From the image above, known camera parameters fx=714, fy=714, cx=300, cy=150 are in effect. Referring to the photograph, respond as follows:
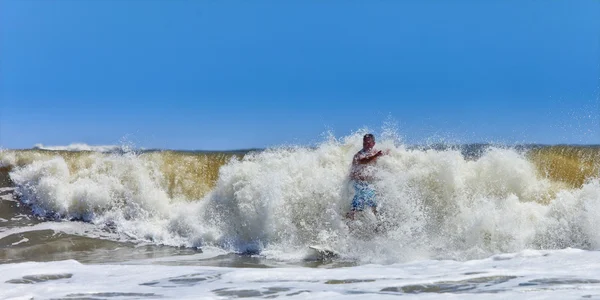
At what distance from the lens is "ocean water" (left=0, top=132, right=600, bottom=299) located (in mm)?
8414

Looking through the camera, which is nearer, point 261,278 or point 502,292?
point 502,292

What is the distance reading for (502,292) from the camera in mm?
7316

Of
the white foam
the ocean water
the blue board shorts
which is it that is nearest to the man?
the blue board shorts

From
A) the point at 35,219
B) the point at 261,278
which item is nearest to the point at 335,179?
the point at 261,278

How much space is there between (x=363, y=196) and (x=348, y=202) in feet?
2.09

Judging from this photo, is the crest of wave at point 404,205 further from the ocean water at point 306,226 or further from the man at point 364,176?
the man at point 364,176

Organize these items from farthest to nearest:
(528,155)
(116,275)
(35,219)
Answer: (35,219)
(528,155)
(116,275)

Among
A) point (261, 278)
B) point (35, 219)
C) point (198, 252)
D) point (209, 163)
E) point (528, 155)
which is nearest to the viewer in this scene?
point (261, 278)

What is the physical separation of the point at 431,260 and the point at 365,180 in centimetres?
255

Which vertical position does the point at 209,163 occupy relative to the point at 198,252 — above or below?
above

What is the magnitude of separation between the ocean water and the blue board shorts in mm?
142

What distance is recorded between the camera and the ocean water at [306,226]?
331 inches

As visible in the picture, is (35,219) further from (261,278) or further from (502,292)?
(502,292)

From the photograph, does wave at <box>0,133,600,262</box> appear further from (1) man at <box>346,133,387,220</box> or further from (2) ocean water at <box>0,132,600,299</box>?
(1) man at <box>346,133,387,220</box>
